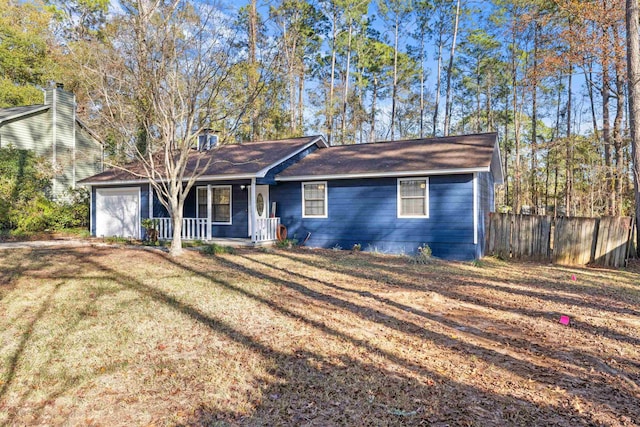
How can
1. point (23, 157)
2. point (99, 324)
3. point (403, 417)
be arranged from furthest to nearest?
point (23, 157) < point (99, 324) < point (403, 417)

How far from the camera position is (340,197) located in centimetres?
1279

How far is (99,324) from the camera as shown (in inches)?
197

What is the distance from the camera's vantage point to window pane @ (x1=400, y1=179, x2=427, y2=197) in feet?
38.5

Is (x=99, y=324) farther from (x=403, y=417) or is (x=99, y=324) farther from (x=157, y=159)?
(x=157, y=159)

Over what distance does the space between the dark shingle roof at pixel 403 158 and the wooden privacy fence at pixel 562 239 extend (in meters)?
2.01

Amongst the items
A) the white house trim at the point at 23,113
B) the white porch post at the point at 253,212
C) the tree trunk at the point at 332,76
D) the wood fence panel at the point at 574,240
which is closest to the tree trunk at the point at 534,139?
the tree trunk at the point at 332,76

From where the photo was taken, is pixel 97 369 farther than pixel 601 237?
No

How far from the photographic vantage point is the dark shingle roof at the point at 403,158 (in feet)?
37.5

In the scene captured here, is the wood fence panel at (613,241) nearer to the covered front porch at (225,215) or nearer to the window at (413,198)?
the window at (413,198)

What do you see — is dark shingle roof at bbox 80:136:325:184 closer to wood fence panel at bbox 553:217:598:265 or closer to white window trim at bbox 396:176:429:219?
white window trim at bbox 396:176:429:219

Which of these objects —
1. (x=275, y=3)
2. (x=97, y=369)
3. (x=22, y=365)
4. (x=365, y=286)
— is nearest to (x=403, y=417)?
(x=97, y=369)

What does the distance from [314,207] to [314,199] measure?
0.27 meters

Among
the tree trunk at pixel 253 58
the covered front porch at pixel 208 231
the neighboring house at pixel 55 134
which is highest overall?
the tree trunk at pixel 253 58

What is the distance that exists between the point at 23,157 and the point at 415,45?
79.7 feet
